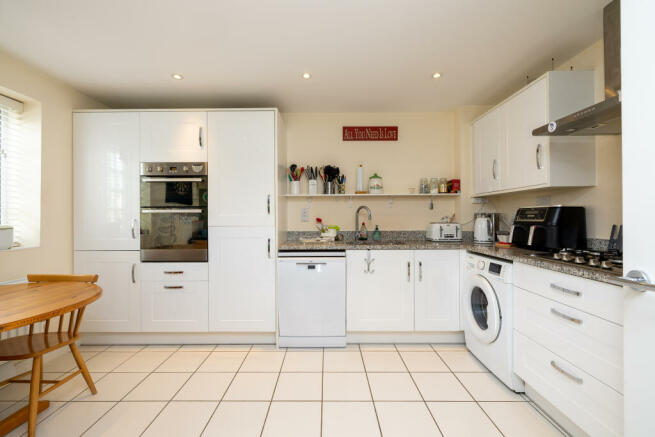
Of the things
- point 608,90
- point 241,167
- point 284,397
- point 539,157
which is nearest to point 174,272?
point 241,167

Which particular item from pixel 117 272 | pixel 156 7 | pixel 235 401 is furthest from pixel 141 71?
pixel 235 401

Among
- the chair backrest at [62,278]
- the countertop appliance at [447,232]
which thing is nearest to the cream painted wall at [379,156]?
the countertop appliance at [447,232]

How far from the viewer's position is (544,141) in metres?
2.15

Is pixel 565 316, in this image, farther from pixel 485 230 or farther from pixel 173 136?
pixel 173 136

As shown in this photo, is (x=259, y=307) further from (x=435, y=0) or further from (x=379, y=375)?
(x=435, y=0)

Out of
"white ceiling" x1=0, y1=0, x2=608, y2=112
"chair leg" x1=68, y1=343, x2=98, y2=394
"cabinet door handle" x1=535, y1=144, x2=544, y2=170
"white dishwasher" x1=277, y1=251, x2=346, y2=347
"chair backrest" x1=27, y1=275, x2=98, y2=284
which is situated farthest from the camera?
"white dishwasher" x1=277, y1=251, x2=346, y2=347

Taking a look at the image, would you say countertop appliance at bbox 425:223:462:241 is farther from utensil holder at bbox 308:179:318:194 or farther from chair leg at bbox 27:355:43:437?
chair leg at bbox 27:355:43:437

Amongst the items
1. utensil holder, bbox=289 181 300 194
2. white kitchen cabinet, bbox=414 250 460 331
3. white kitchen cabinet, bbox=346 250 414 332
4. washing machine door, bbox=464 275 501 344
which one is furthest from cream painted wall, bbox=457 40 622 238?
utensil holder, bbox=289 181 300 194

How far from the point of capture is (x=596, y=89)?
209 cm

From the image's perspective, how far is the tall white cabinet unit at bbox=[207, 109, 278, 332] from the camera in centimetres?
276

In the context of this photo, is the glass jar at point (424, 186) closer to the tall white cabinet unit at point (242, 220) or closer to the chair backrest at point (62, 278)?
the tall white cabinet unit at point (242, 220)

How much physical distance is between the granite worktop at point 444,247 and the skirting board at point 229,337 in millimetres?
836

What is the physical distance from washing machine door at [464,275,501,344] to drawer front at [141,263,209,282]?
7.84ft

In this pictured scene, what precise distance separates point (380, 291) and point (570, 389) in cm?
146
